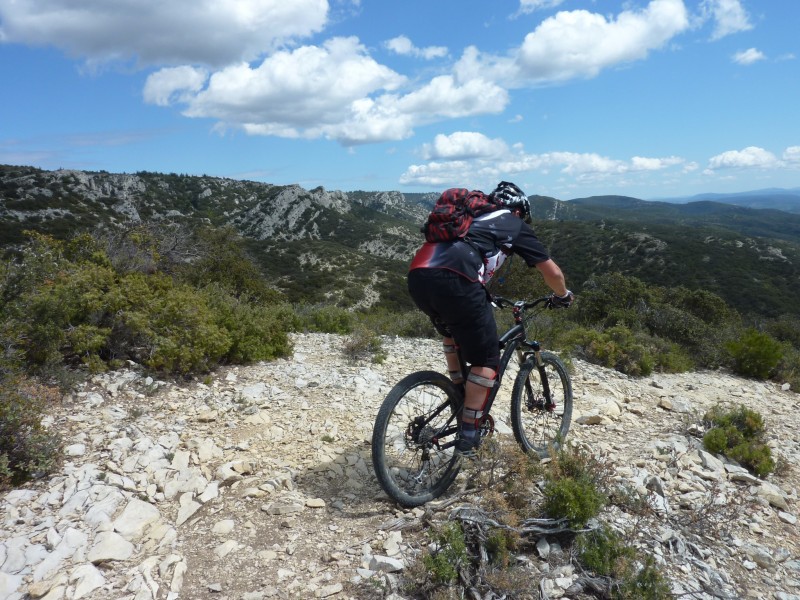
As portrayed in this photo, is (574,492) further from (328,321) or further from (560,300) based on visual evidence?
(328,321)

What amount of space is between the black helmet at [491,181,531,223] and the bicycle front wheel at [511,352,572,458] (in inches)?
50.5

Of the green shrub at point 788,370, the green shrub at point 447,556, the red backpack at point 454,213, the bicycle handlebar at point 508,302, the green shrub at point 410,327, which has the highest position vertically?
the red backpack at point 454,213

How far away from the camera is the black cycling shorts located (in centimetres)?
306

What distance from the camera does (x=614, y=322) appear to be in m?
10.3

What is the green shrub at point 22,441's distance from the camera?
3395mm

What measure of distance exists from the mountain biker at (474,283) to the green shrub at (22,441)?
304 centimetres

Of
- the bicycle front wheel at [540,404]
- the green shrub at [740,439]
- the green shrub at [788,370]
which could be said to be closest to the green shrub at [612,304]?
the green shrub at [788,370]

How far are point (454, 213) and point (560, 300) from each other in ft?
4.10

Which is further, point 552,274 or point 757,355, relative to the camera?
point 757,355

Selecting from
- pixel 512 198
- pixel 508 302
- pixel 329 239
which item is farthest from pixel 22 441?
pixel 329 239

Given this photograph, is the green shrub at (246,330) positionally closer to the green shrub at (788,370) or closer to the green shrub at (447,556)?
the green shrub at (447,556)

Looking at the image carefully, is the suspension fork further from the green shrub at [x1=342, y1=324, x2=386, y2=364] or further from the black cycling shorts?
the green shrub at [x1=342, y1=324, x2=386, y2=364]

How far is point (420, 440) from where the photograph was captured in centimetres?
341

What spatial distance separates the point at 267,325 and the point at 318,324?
2.73 metres
